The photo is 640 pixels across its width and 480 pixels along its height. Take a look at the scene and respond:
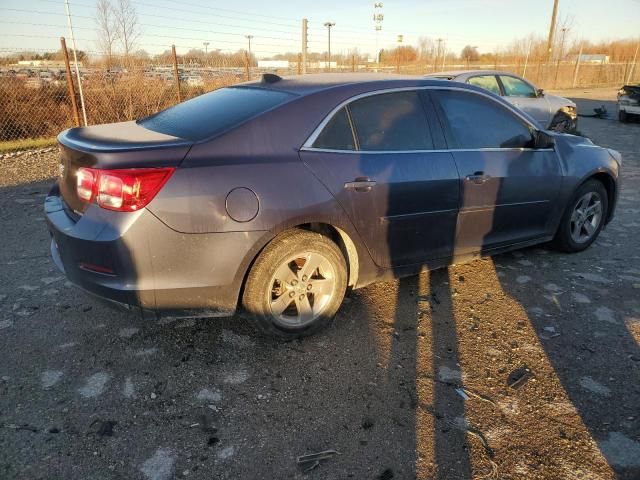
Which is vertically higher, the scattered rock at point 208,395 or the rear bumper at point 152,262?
the rear bumper at point 152,262

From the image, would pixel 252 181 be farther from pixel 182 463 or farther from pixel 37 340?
pixel 37 340

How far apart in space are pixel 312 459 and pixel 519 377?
4.45 ft

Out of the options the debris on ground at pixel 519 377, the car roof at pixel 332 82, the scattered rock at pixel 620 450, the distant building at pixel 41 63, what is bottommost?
the debris on ground at pixel 519 377

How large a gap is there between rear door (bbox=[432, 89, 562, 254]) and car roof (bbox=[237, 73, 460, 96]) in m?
0.23

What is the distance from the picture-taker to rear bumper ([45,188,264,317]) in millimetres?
2541

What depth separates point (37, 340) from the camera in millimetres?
3123

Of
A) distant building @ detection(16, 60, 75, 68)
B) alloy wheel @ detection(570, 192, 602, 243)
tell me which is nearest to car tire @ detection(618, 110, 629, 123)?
alloy wheel @ detection(570, 192, 602, 243)

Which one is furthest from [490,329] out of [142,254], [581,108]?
[581,108]

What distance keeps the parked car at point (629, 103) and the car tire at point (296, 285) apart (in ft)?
50.9

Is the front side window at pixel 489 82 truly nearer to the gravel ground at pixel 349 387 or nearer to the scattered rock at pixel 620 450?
the gravel ground at pixel 349 387

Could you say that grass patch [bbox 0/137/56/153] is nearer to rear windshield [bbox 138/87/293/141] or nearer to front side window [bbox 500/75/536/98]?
rear windshield [bbox 138/87/293/141]

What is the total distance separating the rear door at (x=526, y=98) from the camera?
423 inches

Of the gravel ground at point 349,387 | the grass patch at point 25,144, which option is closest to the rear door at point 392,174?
the gravel ground at point 349,387

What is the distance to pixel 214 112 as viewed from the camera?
124 inches
